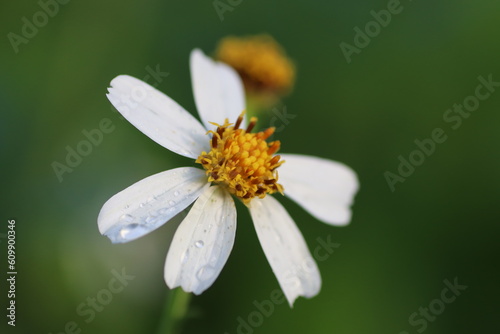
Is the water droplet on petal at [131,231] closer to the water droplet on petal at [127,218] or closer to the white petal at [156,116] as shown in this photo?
the water droplet on petal at [127,218]

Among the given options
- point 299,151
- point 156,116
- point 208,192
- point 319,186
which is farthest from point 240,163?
point 299,151

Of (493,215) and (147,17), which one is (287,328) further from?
(147,17)

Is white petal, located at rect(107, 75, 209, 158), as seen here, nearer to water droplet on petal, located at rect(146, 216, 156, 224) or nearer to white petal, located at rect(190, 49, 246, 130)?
white petal, located at rect(190, 49, 246, 130)

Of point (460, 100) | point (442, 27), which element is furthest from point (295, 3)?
point (460, 100)

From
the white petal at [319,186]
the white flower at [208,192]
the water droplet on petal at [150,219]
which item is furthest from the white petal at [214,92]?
the water droplet on petal at [150,219]

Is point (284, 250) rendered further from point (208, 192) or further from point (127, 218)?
point (127, 218)

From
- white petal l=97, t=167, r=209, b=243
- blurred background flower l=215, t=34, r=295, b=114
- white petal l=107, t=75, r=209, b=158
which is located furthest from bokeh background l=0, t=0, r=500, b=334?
white petal l=107, t=75, r=209, b=158
